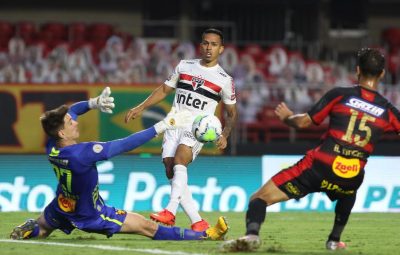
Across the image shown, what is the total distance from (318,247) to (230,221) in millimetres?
3818

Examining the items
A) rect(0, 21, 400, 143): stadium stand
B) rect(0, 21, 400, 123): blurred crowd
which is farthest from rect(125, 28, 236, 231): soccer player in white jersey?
rect(0, 21, 400, 143): stadium stand

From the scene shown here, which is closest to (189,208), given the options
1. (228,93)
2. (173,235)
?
(173,235)

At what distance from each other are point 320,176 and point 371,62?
3.46ft

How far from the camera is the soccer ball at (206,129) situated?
10586mm

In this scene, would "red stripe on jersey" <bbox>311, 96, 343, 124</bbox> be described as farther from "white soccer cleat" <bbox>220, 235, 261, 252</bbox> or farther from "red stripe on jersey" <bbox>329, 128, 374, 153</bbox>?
"white soccer cleat" <bbox>220, 235, 261, 252</bbox>

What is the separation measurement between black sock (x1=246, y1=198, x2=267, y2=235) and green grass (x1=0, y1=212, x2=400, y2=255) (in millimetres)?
371

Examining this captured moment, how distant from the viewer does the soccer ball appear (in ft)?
34.7

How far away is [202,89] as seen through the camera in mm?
12125

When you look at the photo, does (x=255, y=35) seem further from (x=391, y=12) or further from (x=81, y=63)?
(x=81, y=63)

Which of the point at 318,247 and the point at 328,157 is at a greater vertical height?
the point at 328,157

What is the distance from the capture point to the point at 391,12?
31703 millimetres

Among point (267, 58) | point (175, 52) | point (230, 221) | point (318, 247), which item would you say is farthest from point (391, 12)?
point (318, 247)

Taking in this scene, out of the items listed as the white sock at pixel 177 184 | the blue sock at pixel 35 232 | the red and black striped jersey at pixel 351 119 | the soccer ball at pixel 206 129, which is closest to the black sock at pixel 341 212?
the red and black striped jersey at pixel 351 119

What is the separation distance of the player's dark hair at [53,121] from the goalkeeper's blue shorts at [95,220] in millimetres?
807
